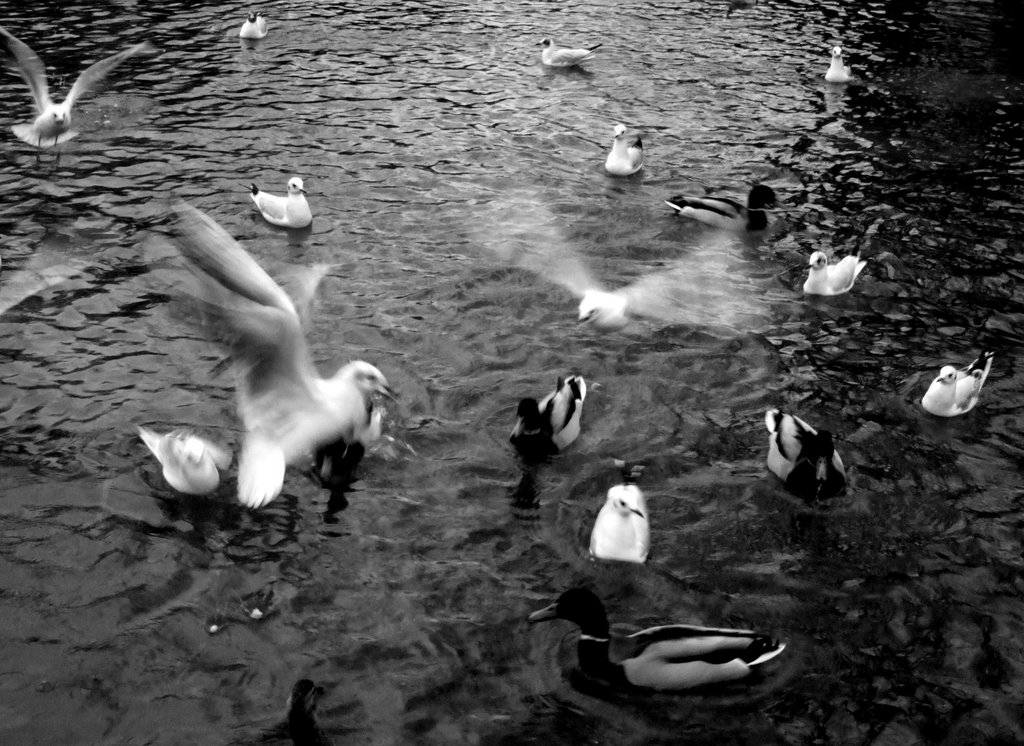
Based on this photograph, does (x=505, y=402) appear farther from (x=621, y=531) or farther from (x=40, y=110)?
(x=40, y=110)

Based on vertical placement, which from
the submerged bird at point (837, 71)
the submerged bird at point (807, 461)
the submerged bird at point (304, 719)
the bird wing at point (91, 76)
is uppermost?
the bird wing at point (91, 76)

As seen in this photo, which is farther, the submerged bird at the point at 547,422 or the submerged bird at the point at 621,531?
the submerged bird at the point at 547,422

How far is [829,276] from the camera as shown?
11312mm

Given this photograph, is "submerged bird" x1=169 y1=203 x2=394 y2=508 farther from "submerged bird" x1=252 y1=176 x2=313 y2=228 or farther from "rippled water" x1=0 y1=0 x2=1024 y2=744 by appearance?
"submerged bird" x1=252 y1=176 x2=313 y2=228

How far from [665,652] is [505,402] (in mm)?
3612

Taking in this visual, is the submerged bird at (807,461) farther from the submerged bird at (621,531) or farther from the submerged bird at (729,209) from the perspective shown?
the submerged bird at (729,209)

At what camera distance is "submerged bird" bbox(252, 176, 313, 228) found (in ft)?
40.4

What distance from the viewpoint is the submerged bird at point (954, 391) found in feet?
29.9

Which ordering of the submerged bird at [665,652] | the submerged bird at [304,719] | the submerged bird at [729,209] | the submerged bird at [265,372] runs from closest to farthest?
the submerged bird at [304,719] → the submerged bird at [665,652] → the submerged bird at [265,372] → the submerged bird at [729,209]

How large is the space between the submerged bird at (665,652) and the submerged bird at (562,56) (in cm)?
1409

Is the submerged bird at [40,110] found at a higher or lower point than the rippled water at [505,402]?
higher

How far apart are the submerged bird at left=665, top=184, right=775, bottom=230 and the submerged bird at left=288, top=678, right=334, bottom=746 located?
8.80 meters

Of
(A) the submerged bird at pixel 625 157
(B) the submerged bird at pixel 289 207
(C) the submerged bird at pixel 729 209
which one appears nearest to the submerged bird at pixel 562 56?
(A) the submerged bird at pixel 625 157

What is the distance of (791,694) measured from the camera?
641 centimetres
